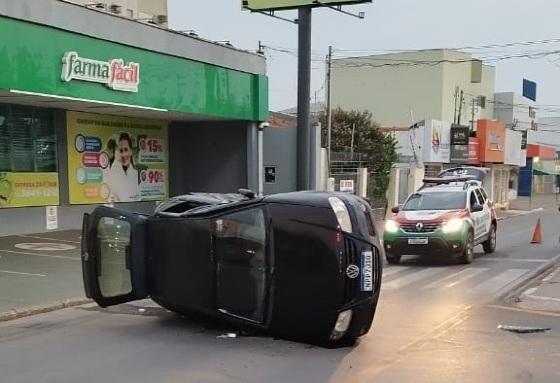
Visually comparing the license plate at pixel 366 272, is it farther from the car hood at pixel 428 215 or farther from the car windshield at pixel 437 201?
the car windshield at pixel 437 201

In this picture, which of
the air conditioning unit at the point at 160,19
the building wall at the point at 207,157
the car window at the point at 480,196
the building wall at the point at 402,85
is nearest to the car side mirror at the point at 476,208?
the car window at the point at 480,196

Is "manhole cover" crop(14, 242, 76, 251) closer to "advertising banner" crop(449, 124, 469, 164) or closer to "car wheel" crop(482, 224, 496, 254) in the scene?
"car wheel" crop(482, 224, 496, 254)

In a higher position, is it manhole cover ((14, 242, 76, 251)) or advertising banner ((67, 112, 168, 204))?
advertising banner ((67, 112, 168, 204))

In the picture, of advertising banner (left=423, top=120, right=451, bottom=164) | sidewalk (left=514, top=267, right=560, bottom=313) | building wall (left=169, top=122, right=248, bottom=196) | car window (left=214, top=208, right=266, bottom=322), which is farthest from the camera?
advertising banner (left=423, top=120, right=451, bottom=164)

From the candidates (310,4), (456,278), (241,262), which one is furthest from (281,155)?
(241,262)

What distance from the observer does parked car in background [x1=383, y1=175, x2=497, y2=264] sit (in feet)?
49.0

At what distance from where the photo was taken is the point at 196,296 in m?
7.71

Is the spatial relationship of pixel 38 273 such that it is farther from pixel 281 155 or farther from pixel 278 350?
pixel 281 155

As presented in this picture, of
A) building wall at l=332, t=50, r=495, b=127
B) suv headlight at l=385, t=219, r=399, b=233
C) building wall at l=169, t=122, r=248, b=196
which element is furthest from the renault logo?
building wall at l=332, t=50, r=495, b=127

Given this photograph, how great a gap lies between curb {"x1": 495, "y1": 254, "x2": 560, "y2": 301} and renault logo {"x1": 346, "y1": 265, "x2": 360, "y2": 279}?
4.55 m

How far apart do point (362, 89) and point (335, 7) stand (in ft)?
115

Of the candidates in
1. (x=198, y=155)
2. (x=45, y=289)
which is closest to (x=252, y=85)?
(x=198, y=155)

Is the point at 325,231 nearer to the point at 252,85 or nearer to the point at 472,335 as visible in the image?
the point at 472,335

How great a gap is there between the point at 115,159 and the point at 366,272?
14667 mm
